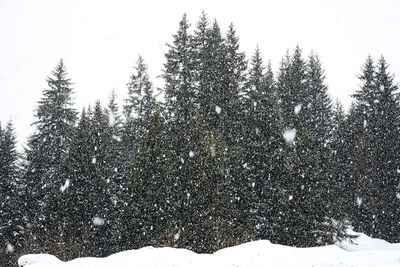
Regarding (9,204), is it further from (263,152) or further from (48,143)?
(263,152)

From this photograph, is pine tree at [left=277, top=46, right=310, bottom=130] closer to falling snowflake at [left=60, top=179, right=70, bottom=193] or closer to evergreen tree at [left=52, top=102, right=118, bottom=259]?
evergreen tree at [left=52, top=102, right=118, bottom=259]

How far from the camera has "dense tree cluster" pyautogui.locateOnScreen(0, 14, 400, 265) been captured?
70.4ft

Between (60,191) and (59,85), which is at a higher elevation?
(59,85)

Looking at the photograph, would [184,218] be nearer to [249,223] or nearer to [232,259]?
[249,223]

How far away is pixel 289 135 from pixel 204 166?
8.54 m

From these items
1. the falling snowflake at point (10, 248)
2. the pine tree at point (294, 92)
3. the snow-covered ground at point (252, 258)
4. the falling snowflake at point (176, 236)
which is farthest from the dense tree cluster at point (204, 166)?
the snow-covered ground at point (252, 258)

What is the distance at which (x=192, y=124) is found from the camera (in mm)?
25375

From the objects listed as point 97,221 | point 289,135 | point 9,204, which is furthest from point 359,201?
point 9,204

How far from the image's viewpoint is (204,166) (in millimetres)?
21922

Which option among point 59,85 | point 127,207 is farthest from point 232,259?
point 59,85

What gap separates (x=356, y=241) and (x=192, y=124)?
13987 millimetres

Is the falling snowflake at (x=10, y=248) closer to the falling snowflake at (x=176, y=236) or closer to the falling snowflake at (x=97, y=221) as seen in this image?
the falling snowflake at (x=97, y=221)

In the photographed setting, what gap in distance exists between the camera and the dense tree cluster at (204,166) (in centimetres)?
2147

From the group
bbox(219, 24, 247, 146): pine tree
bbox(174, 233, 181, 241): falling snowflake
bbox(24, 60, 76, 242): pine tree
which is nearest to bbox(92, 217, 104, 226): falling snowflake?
bbox(24, 60, 76, 242): pine tree
